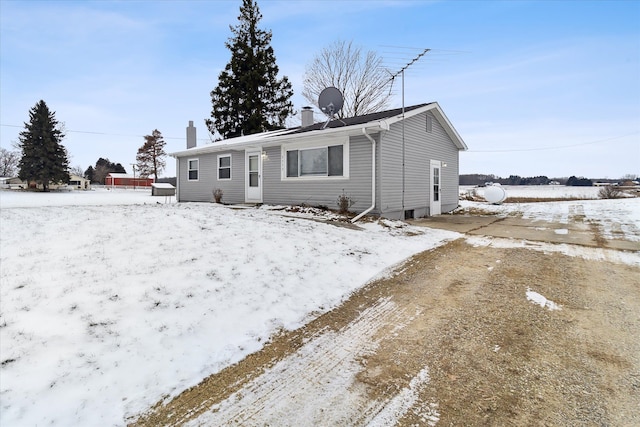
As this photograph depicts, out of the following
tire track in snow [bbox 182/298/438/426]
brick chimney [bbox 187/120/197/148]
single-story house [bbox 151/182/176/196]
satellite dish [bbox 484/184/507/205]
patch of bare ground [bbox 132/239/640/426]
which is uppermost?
brick chimney [bbox 187/120/197/148]

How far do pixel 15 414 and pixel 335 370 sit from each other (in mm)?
2062

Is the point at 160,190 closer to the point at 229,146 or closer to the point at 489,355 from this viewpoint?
the point at 229,146

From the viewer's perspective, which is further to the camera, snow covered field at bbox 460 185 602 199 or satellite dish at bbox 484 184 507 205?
snow covered field at bbox 460 185 602 199

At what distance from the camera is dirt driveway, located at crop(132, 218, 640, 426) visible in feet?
6.23

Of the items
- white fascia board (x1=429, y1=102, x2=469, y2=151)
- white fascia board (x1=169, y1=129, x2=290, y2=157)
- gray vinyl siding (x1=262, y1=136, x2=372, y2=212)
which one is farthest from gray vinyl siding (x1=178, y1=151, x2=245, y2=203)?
white fascia board (x1=429, y1=102, x2=469, y2=151)

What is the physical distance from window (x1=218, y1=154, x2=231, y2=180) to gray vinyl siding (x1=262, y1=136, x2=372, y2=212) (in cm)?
254

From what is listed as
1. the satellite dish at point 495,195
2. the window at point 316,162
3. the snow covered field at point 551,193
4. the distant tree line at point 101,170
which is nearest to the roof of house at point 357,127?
the window at point 316,162

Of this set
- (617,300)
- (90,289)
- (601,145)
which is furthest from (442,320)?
(601,145)

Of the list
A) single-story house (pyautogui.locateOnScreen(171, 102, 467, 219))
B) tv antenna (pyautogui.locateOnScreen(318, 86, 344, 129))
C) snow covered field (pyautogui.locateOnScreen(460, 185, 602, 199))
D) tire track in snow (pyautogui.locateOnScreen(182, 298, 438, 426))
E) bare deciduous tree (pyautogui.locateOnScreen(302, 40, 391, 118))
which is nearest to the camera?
tire track in snow (pyautogui.locateOnScreen(182, 298, 438, 426))

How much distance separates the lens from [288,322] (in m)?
3.18

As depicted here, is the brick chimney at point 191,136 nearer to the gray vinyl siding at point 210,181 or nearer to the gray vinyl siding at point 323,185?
the gray vinyl siding at point 210,181

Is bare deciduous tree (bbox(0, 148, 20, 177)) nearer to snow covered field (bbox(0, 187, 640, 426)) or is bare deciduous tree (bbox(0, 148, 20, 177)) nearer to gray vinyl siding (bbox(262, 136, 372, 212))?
gray vinyl siding (bbox(262, 136, 372, 212))

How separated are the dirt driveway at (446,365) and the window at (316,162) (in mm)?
6558

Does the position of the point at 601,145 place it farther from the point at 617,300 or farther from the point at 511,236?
the point at 617,300
